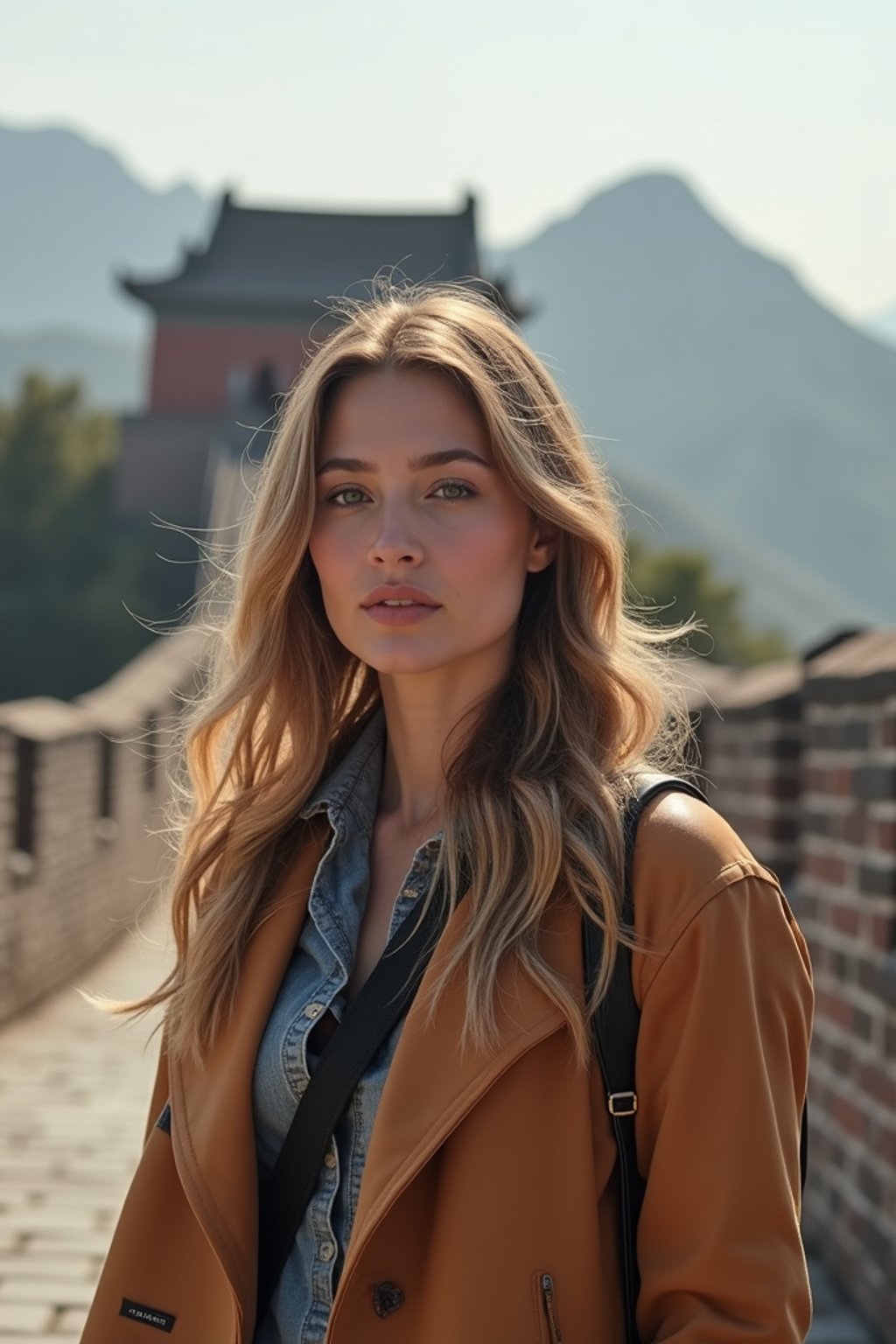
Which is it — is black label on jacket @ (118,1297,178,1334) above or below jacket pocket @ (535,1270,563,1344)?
below

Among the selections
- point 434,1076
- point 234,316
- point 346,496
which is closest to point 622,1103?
point 434,1076

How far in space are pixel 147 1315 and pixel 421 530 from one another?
0.95 m

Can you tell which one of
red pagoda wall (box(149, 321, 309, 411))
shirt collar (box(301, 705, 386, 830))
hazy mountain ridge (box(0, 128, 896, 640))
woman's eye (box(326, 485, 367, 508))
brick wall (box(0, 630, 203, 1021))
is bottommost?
brick wall (box(0, 630, 203, 1021))

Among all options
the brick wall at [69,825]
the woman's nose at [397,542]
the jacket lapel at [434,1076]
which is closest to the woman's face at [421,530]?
the woman's nose at [397,542]

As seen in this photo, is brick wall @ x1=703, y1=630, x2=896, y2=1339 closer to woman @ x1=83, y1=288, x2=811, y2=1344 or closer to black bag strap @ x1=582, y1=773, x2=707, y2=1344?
woman @ x1=83, y1=288, x2=811, y2=1344

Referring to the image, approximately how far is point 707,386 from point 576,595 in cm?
18501

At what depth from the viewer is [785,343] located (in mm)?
187750

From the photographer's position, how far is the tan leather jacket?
1710 mm

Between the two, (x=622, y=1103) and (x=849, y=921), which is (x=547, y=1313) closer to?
(x=622, y=1103)

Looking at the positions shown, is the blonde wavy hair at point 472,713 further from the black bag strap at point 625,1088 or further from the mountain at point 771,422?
the mountain at point 771,422

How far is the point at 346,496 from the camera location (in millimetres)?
2211

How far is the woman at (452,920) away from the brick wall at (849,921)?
56.6 inches

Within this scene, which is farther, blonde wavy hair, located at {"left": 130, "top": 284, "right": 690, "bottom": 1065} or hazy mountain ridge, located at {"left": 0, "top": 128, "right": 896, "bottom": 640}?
hazy mountain ridge, located at {"left": 0, "top": 128, "right": 896, "bottom": 640}

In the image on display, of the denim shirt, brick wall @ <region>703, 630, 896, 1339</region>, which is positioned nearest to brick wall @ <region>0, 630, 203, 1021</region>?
brick wall @ <region>703, 630, 896, 1339</region>
